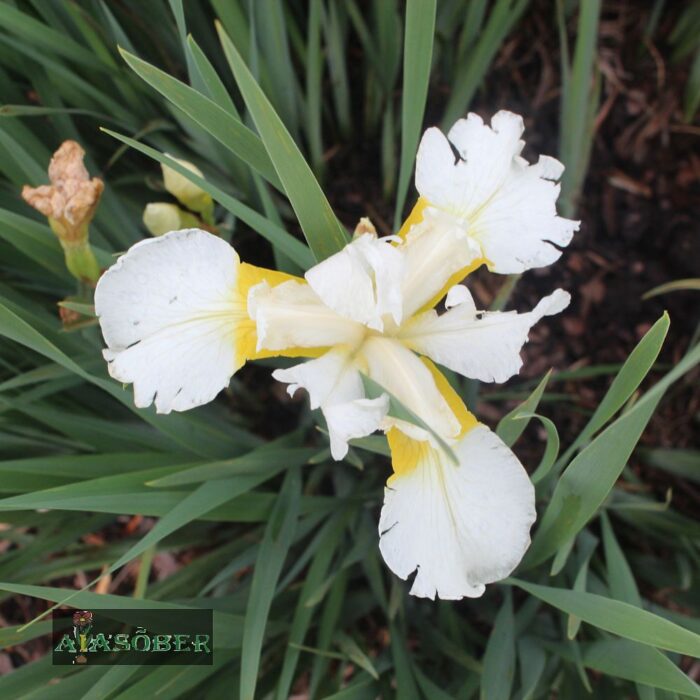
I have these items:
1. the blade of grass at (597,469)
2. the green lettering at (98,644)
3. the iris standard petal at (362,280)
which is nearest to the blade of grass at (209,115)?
the iris standard petal at (362,280)

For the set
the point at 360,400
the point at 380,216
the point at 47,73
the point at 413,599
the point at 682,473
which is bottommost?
the point at 413,599

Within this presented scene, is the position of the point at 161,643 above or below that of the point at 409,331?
below

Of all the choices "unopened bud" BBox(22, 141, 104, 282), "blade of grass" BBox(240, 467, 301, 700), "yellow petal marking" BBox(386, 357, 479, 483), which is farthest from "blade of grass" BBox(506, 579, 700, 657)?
"unopened bud" BBox(22, 141, 104, 282)

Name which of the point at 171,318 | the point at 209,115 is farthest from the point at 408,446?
the point at 209,115

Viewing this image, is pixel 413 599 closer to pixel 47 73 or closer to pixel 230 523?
pixel 230 523

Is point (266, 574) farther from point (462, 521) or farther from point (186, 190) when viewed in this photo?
point (186, 190)

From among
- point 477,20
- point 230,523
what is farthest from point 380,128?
point 230,523

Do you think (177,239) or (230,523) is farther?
(230,523)
